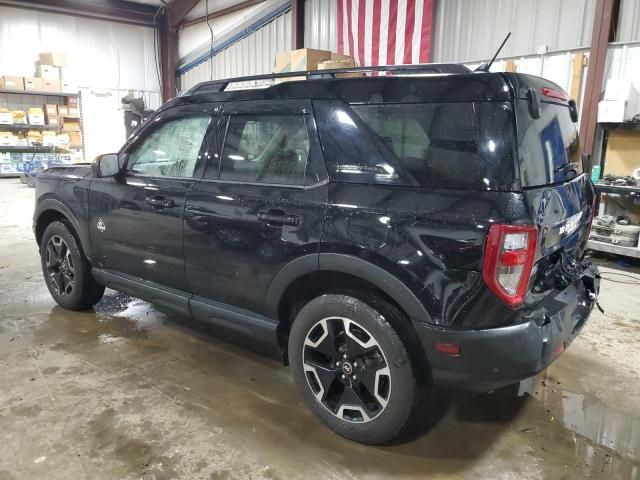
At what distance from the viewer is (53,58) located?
1268 centimetres

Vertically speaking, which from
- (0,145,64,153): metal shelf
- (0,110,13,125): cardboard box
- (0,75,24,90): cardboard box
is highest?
(0,75,24,90): cardboard box

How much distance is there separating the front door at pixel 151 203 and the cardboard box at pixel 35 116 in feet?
37.8

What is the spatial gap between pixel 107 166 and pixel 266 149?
1.20m

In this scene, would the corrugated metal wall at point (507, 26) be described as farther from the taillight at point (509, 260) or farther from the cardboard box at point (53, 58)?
the cardboard box at point (53, 58)

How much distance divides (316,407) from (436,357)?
708mm

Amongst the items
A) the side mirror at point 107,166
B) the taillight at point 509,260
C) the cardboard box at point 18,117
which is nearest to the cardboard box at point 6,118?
the cardboard box at point 18,117

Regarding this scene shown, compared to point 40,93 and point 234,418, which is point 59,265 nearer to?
point 234,418

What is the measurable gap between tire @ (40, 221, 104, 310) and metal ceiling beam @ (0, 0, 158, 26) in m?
11.7

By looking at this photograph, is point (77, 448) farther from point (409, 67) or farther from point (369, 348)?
point (409, 67)

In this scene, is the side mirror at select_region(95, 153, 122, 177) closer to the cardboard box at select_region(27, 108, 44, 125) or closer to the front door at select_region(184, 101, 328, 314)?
the front door at select_region(184, 101, 328, 314)

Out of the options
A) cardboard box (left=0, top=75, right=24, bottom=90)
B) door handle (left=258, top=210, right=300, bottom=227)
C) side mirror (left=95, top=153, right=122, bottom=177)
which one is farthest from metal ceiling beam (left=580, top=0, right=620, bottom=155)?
cardboard box (left=0, top=75, right=24, bottom=90)

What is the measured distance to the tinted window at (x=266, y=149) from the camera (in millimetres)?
2322

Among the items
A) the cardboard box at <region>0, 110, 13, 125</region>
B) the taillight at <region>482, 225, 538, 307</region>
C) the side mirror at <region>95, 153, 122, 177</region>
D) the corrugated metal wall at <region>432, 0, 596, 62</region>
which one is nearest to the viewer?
the taillight at <region>482, 225, 538, 307</region>

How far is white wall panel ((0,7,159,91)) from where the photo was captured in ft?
41.2
